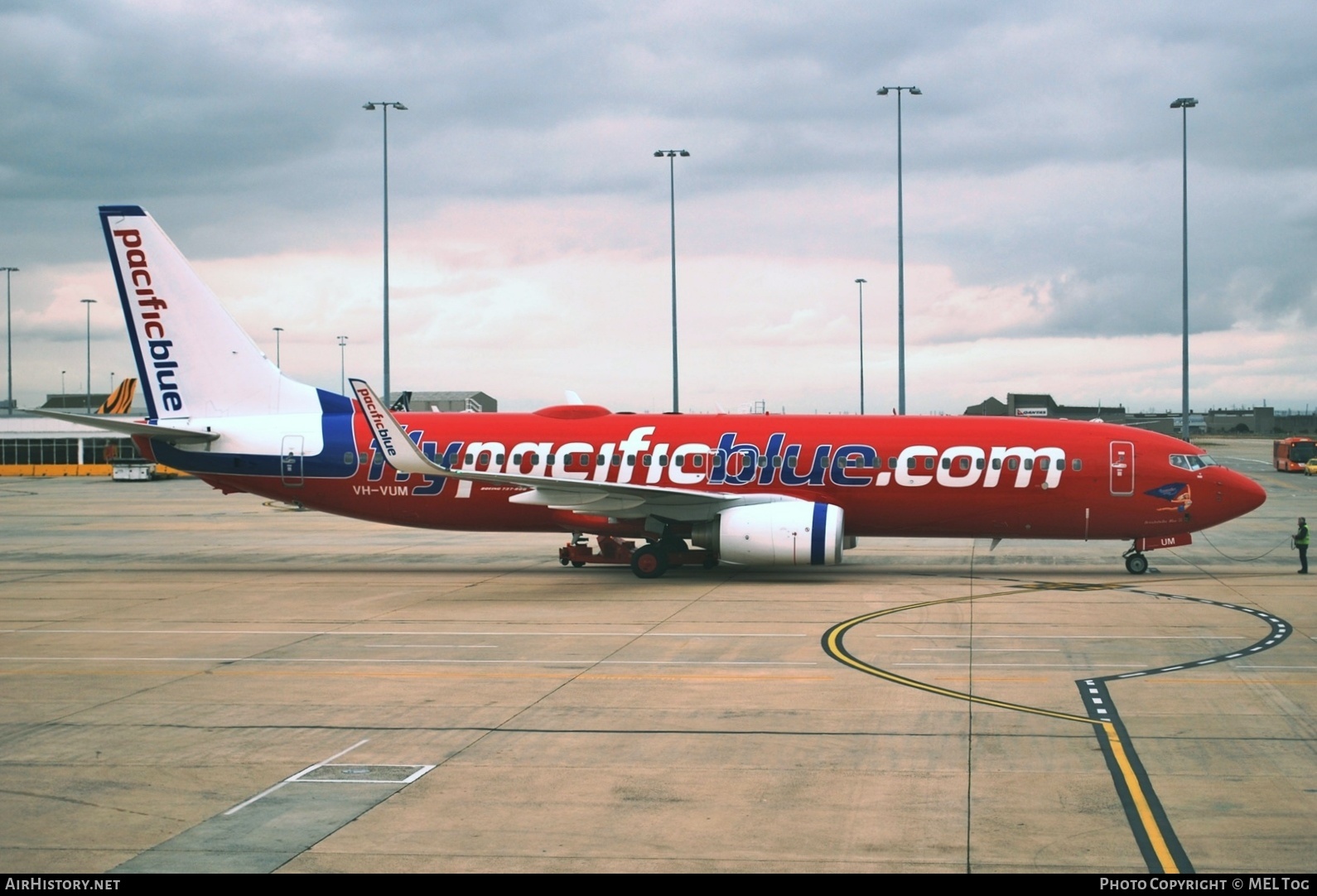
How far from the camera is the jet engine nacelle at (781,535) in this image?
3091 cm

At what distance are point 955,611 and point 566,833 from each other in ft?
53.7

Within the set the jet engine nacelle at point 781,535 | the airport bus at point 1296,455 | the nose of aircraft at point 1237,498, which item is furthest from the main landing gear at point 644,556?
the airport bus at point 1296,455

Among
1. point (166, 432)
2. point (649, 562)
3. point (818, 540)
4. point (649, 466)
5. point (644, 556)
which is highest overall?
point (166, 432)

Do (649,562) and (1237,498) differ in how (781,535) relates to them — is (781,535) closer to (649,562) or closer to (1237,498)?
(649,562)

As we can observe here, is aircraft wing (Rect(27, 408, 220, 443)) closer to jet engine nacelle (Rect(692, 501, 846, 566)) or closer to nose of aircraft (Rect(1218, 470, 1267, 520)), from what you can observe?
jet engine nacelle (Rect(692, 501, 846, 566))

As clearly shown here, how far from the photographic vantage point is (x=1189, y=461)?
33031 mm

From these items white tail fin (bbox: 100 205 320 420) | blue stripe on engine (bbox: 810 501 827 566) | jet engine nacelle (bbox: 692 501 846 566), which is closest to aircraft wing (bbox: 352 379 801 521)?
jet engine nacelle (bbox: 692 501 846 566)

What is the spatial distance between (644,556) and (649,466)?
272 centimetres

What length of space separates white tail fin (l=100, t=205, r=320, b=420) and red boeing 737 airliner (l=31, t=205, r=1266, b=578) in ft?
0.16

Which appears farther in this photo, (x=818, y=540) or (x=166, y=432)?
(x=166, y=432)

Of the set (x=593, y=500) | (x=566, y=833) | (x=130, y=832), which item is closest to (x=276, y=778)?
(x=130, y=832)

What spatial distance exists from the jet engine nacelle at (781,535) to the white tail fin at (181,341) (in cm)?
1328

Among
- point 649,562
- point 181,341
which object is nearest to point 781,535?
point 649,562

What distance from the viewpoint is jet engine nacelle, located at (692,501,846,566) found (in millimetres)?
30906
